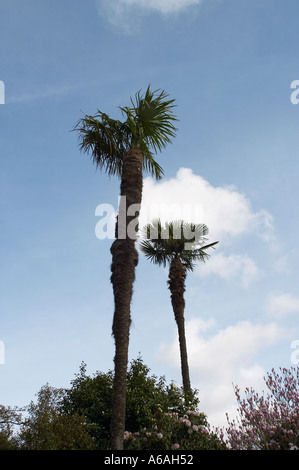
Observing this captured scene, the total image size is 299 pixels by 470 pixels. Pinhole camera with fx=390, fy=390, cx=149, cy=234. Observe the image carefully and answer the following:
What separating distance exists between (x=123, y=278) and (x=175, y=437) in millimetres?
5569

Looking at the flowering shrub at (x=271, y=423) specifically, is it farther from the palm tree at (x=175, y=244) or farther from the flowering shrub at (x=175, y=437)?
the palm tree at (x=175, y=244)

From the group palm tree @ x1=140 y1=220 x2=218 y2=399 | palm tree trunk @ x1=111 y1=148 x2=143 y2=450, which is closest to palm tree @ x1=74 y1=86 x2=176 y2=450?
palm tree trunk @ x1=111 y1=148 x2=143 y2=450

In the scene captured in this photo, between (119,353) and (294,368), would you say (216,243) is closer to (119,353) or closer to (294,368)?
(294,368)

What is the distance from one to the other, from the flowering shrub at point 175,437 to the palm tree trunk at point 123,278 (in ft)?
7.40

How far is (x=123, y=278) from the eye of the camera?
39.8 ft

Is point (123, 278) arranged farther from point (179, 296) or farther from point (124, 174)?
point (179, 296)

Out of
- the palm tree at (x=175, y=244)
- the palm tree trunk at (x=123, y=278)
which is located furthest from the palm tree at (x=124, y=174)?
the palm tree at (x=175, y=244)

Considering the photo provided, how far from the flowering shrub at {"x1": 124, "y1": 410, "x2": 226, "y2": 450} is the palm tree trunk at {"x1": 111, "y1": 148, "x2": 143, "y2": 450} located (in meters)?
2.26

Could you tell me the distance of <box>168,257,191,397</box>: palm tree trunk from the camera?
19938mm

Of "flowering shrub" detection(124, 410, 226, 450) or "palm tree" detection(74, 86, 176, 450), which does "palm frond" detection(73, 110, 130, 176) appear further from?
"flowering shrub" detection(124, 410, 226, 450)

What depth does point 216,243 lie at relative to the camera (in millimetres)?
23234

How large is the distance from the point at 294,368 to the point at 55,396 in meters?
9.27

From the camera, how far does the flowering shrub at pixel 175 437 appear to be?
1220cm

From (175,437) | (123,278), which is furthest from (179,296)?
(123,278)
